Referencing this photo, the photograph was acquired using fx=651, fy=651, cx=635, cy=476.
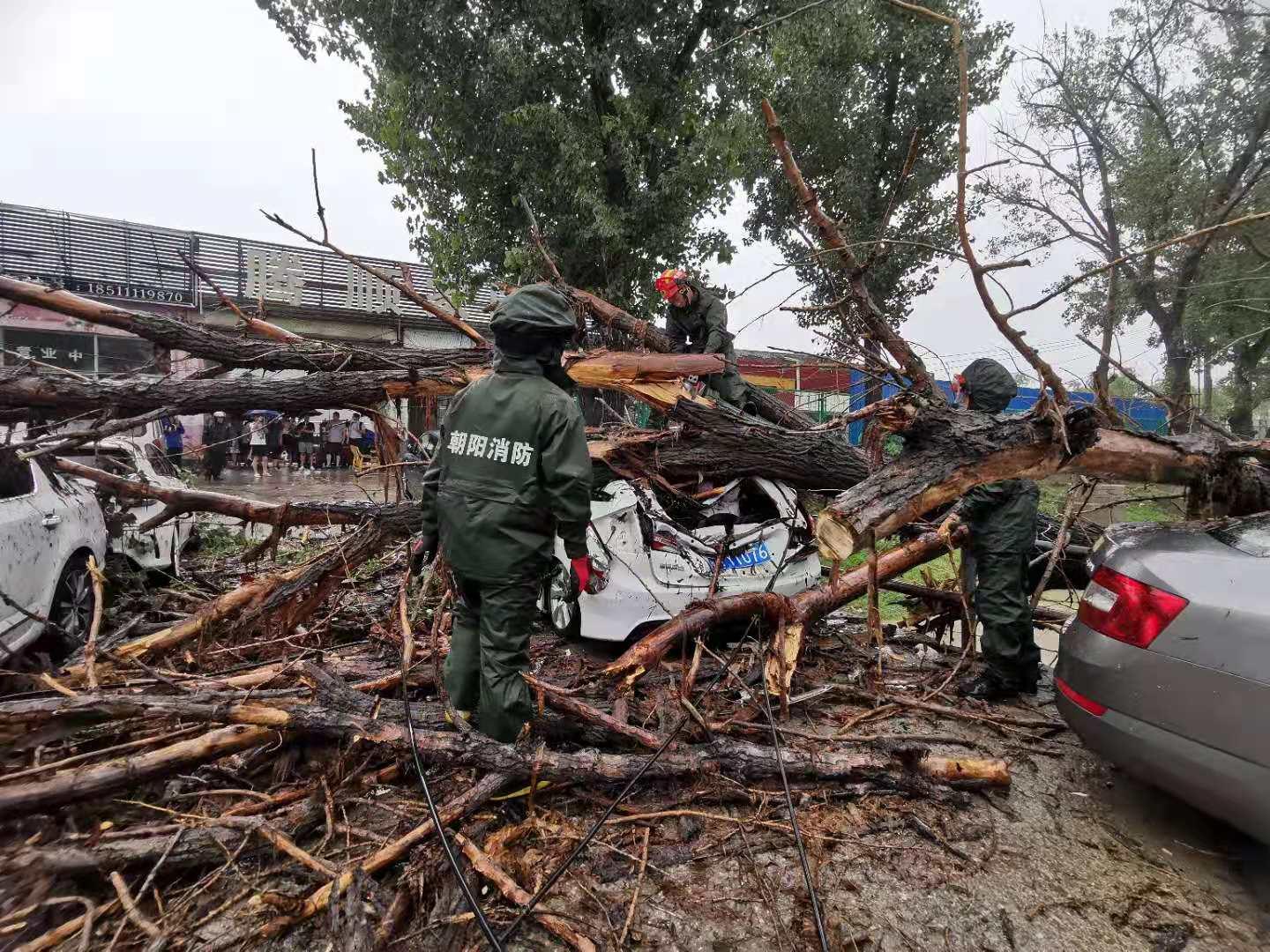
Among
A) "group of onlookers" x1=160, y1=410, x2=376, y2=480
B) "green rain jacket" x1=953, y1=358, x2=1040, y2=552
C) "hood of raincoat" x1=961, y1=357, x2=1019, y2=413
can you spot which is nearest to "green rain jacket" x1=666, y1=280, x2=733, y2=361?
"hood of raincoat" x1=961, y1=357, x2=1019, y2=413

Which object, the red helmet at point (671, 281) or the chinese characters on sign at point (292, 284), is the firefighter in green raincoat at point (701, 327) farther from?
the chinese characters on sign at point (292, 284)

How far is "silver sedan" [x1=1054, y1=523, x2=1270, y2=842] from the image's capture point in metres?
1.99

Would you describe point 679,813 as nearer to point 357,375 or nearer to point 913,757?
point 913,757

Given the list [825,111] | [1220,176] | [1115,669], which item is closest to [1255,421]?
[1220,176]

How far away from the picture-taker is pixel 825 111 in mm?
12164

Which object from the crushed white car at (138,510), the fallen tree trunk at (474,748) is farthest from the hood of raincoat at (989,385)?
the crushed white car at (138,510)

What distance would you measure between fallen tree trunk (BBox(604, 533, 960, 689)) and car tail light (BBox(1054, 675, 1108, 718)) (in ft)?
3.09

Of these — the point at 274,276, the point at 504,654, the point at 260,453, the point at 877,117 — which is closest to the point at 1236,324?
the point at 877,117

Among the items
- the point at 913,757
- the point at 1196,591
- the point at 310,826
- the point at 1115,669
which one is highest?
the point at 1196,591

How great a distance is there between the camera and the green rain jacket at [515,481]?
2.58m

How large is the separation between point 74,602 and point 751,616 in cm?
425

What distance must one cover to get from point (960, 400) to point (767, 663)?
197cm

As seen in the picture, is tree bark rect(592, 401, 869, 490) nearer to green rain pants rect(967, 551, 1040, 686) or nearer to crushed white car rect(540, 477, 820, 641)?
crushed white car rect(540, 477, 820, 641)

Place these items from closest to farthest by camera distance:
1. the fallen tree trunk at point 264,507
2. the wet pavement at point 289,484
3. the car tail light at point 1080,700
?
the car tail light at point 1080,700
the fallen tree trunk at point 264,507
the wet pavement at point 289,484
